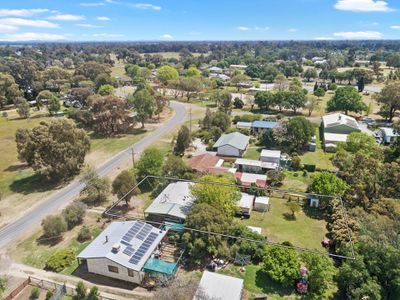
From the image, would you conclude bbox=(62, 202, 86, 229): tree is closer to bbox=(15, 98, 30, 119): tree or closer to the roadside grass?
the roadside grass

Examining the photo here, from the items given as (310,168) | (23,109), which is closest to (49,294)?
(310,168)

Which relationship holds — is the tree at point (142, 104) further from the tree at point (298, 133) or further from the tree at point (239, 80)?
the tree at point (239, 80)

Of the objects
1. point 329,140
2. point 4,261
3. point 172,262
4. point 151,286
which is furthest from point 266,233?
point 329,140

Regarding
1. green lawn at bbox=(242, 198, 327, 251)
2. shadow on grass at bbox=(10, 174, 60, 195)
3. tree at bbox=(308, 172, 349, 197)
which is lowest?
shadow on grass at bbox=(10, 174, 60, 195)

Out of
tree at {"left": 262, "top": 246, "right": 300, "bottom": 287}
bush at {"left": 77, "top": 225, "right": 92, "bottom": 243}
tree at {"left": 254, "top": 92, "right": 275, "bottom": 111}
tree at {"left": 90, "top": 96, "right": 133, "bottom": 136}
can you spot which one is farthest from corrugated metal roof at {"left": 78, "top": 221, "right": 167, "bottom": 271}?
tree at {"left": 254, "top": 92, "right": 275, "bottom": 111}

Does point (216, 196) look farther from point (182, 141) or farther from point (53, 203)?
point (182, 141)
